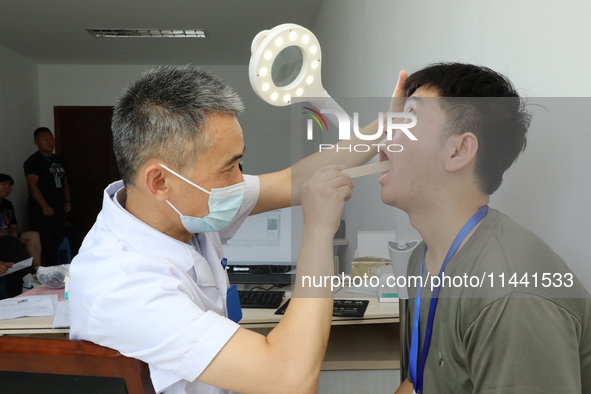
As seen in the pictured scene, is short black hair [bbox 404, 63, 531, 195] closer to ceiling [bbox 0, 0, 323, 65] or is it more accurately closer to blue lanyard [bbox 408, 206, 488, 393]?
blue lanyard [bbox 408, 206, 488, 393]

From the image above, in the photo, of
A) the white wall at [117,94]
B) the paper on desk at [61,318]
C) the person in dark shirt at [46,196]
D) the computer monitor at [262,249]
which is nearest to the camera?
the paper on desk at [61,318]

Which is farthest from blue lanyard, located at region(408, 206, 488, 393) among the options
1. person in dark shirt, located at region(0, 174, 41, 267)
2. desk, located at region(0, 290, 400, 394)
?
person in dark shirt, located at region(0, 174, 41, 267)

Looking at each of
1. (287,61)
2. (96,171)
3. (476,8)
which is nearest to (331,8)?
(476,8)

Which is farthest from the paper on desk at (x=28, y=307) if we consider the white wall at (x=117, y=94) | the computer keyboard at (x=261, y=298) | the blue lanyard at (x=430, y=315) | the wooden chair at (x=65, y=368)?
the white wall at (x=117, y=94)

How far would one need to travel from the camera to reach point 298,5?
5.12 metres

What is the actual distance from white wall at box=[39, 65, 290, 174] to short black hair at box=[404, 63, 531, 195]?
21.9ft

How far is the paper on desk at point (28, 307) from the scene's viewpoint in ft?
6.83

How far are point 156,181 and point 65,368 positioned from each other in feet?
1.39

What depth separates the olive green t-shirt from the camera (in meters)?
0.79

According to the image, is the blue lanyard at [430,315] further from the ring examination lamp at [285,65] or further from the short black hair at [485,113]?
the ring examination lamp at [285,65]

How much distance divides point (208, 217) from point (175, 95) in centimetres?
29

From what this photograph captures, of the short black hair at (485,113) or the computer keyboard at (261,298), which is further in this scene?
the computer keyboard at (261,298)

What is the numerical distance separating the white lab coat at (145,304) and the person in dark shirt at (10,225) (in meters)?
5.07

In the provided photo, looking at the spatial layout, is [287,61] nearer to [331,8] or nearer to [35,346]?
[35,346]
